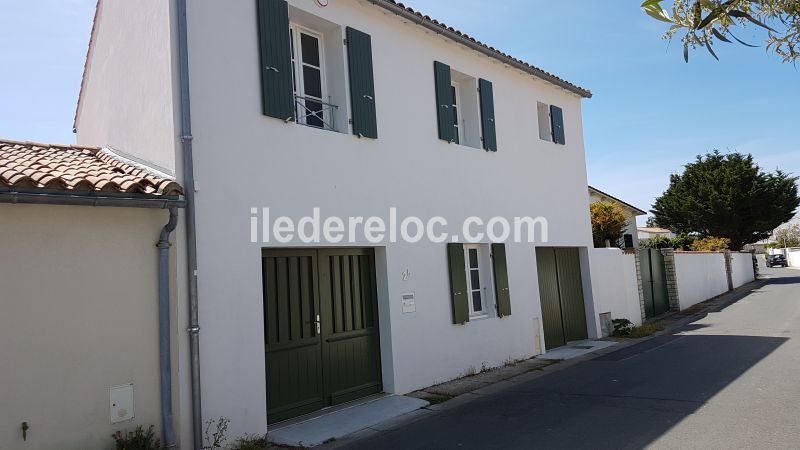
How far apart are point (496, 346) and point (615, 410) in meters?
3.30

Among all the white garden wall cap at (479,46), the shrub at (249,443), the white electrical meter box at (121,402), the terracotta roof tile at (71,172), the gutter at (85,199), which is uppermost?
the white garden wall cap at (479,46)

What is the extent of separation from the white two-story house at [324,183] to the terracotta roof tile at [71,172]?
378 mm

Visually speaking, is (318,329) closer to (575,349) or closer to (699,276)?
(575,349)

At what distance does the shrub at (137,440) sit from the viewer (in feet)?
15.7

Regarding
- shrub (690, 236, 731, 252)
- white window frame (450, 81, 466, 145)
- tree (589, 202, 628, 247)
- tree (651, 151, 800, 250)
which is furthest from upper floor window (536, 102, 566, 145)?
tree (651, 151, 800, 250)

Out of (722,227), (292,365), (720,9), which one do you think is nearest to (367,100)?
(292,365)

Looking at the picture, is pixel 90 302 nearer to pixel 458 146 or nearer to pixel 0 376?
pixel 0 376

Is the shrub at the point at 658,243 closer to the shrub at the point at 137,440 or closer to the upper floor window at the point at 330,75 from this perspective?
the upper floor window at the point at 330,75

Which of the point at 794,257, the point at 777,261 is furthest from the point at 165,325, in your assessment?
the point at 777,261

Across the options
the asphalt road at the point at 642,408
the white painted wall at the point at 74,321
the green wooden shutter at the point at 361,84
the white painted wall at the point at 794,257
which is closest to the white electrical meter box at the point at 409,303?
the asphalt road at the point at 642,408

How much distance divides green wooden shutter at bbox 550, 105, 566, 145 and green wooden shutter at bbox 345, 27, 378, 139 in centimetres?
565

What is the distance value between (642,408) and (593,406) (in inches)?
22.0

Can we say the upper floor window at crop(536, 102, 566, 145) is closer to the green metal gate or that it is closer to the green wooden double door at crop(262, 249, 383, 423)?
the green metal gate

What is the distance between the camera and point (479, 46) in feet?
31.8
